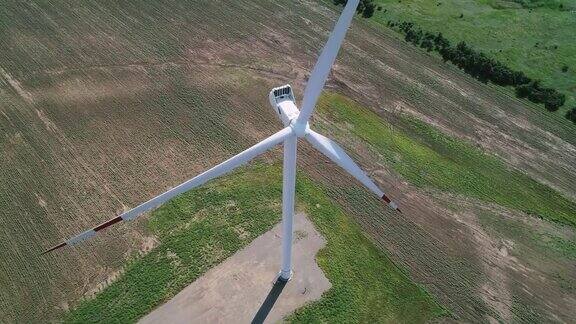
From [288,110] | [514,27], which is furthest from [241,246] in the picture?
[514,27]

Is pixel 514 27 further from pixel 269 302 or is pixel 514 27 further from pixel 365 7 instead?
pixel 269 302

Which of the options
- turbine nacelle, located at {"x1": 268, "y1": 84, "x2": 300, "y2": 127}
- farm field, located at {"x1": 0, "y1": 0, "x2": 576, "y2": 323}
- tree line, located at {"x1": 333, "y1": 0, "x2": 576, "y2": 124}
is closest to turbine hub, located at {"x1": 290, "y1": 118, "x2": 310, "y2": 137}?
turbine nacelle, located at {"x1": 268, "y1": 84, "x2": 300, "y2": 127}

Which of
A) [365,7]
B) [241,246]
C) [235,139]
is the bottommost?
[241,246]

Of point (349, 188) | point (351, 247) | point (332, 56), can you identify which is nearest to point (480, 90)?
point (349, 188)

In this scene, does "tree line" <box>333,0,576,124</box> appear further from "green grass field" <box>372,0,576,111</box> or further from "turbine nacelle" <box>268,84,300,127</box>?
"turbine nacelle" <box>268,84,300,127</box>

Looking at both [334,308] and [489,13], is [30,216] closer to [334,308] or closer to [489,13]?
[334,308]

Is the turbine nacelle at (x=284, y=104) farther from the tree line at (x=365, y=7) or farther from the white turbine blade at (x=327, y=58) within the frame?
the tree line at (x=365, y=7)

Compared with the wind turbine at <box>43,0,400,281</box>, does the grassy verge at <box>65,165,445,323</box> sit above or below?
below
